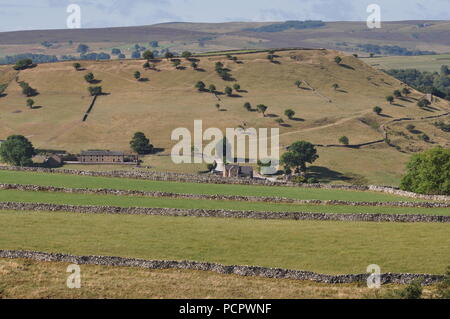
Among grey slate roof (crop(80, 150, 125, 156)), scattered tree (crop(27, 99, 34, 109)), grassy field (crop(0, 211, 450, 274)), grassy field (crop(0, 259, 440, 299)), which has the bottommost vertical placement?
grey slate roof (crop(80, 150, 125, 156))

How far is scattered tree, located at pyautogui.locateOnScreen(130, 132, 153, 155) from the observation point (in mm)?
156375

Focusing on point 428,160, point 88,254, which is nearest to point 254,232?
point 88,254

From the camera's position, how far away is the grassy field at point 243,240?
4775 cm

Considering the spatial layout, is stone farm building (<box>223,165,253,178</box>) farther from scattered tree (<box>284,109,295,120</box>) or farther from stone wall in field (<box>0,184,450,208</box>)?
stone wall in field (<box>0,184,450,208</box>)

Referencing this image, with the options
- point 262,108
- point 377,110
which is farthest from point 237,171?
point 377,110

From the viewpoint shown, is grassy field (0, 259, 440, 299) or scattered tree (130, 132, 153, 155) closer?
grassy field (0, 259, 440, 299)

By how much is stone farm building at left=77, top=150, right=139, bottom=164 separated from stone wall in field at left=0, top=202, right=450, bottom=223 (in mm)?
85789

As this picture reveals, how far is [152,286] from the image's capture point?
42.6 meters

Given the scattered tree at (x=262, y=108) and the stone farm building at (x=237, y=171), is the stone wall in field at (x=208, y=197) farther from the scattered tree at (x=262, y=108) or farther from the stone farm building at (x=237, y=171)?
the scattered tree at (x=262, y=108)

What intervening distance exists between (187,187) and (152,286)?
34444 mm

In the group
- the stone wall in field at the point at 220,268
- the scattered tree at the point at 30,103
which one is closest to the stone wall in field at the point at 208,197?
the stone wall in field at the point at 220,268

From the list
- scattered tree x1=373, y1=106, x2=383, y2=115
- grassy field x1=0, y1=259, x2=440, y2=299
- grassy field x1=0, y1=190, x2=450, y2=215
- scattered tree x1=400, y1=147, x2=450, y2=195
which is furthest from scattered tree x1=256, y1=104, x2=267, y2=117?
grassy field x1=0, y1=259, x2=440, y2=299

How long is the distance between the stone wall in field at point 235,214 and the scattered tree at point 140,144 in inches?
3726
